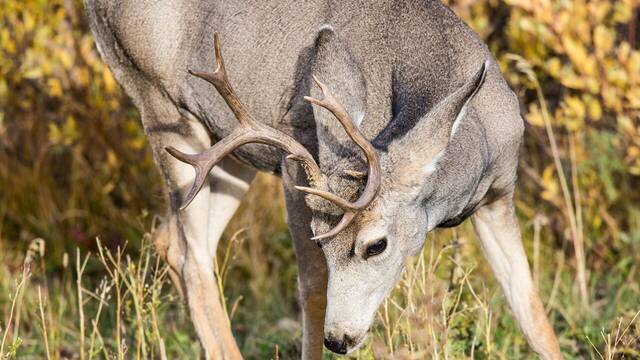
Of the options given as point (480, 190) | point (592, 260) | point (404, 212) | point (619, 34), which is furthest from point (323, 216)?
point (619, 34)

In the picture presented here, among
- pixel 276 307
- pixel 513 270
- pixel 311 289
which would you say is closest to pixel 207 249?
pixel 311 289

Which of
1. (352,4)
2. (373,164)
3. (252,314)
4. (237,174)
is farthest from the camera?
(252,314)

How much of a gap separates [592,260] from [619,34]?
1.42m

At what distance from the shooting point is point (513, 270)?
5.36 metres

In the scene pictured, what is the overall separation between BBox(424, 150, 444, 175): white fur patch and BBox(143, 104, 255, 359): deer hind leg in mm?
1636

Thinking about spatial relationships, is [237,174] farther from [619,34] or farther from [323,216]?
[619,34]

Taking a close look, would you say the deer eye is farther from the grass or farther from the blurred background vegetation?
the blurred background vegetation

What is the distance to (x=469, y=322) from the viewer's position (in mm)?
5484

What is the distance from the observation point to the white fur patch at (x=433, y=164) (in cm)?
438

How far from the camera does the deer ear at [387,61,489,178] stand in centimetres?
431

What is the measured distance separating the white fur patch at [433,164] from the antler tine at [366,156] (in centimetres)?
25

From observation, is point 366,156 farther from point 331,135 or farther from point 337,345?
point 337,345

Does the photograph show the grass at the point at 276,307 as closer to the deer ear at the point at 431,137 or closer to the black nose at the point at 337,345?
the black nose at the point at 337,345

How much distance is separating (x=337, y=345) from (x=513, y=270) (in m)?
1.20
